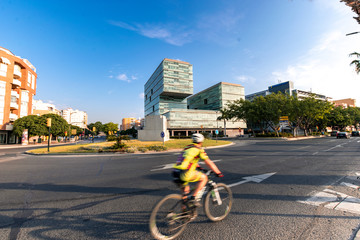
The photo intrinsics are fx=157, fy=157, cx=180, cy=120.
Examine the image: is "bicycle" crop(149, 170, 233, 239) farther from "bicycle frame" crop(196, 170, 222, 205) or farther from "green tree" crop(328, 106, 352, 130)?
"green tree" crop(328, 106, 352, 130)

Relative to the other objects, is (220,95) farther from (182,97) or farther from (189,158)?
(189,158)

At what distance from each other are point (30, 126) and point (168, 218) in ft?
160

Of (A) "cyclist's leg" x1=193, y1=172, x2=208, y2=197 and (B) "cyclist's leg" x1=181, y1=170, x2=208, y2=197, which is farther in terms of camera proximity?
(A) "cyclist's leg" x1=193, y1=172, x2=208, y2=197

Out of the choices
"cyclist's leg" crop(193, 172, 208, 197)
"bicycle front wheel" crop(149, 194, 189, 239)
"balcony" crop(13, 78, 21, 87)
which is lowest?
"bicycle front wheel" crop(149, 194, 189, 239)

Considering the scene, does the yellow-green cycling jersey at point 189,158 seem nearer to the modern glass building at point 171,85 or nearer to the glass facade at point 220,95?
the modern glass building at point 171,85

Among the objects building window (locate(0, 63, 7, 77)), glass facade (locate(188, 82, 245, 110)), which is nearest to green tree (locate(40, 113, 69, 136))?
building window (locate(0, 63, 7, 77))

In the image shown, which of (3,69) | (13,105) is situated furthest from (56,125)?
(3,69)

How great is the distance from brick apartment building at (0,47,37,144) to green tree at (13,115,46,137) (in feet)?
11.2

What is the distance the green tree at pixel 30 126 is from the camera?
118 feet

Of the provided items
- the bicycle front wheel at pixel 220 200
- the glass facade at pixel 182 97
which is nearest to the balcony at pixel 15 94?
the glass facade at pixel 182 97

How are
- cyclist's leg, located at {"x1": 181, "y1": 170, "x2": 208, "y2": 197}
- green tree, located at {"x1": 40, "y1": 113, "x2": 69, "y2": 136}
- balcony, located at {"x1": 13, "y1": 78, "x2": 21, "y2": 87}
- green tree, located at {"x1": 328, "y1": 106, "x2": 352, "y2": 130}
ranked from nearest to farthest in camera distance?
cyclist's leg, located at {"x1": 181, "y1": 170, "x2": 208, "y2": 197}, balcony, located at {"x1": 13, "y1": 78, "x2": 21, "y2": 87}, green tree, located at {"x1": 40, "y1": 113, "x2": 69, "y2": 136}, green tree, located at {"x1": 328, "y1": 106, "x2": 352, "y2": 130}

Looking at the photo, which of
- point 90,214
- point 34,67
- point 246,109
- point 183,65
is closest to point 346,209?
point 90,214

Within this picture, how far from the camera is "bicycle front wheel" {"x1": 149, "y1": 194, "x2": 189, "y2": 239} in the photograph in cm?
257

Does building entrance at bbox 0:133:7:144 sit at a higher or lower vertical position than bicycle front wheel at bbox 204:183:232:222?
higher
